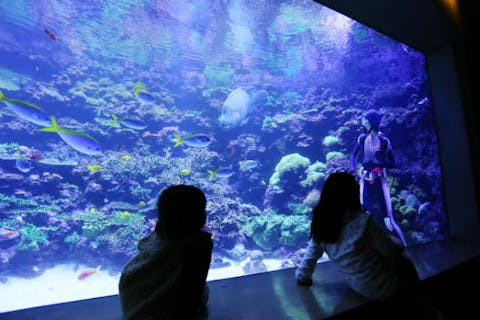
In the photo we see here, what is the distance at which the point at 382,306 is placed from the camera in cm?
168

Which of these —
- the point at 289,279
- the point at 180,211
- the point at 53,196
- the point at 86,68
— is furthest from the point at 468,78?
the point at 86,68

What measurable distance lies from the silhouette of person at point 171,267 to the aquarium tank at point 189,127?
105 inches

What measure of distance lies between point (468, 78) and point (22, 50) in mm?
13418

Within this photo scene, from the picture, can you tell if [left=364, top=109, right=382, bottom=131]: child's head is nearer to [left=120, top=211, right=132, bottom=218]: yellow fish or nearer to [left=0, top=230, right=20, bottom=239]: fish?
[left=120, top=211, right=132, bottom=218]: yellow fish

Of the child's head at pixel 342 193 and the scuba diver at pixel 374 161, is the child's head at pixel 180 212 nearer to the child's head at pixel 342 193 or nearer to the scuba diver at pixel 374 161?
the child's head at pixel 342 193

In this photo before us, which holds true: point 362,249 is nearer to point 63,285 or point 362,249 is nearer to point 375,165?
point 375,165

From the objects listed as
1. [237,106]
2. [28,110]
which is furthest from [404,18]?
[237,106]

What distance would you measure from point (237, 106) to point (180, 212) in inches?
376

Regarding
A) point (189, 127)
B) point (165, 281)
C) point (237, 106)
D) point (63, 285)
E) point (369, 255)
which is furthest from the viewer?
point (189, 127)

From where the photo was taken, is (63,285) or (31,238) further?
(31,238)

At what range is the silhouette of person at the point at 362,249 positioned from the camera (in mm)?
1630

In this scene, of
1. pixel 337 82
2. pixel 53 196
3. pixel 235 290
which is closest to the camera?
pixel 235 290

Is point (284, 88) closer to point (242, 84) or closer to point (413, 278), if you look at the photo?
point (242, 84)

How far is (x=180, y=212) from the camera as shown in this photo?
3.92 ft
